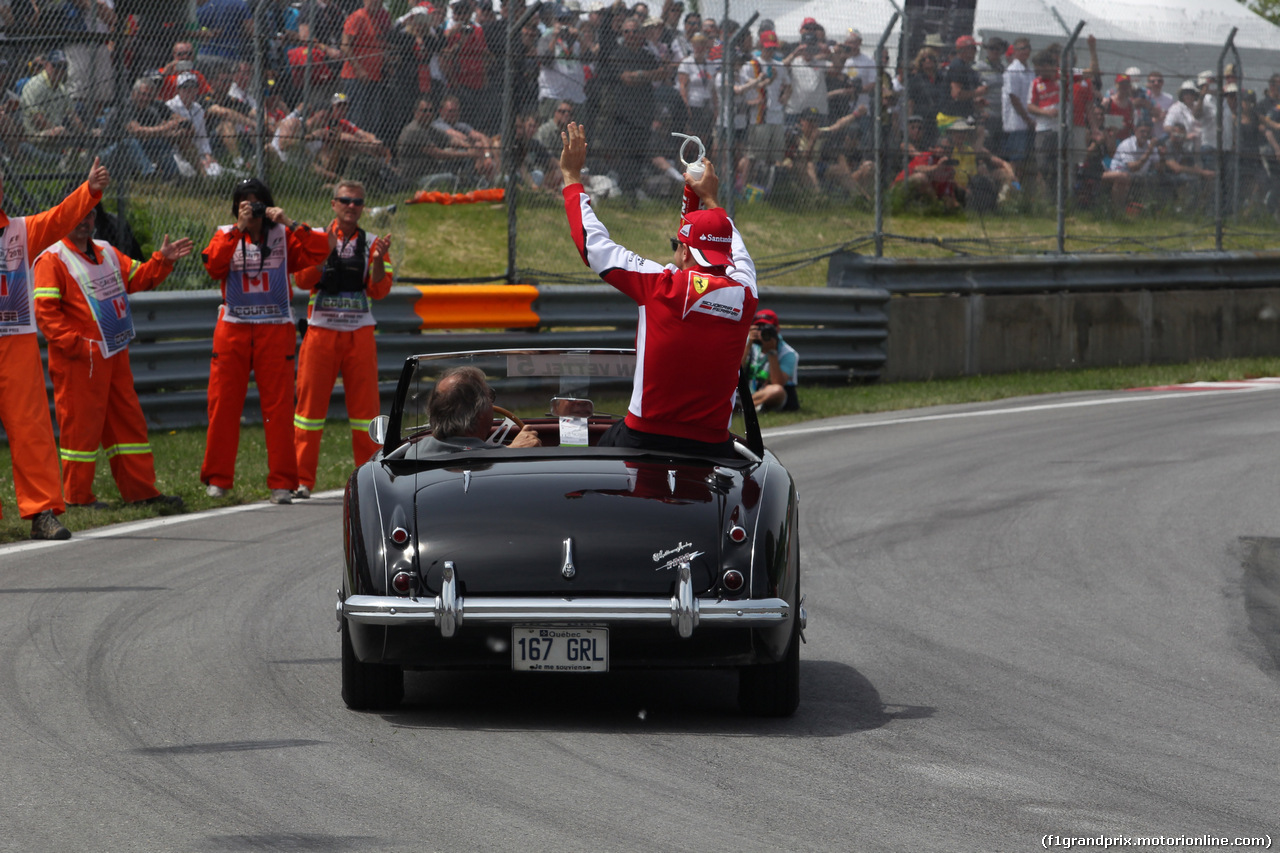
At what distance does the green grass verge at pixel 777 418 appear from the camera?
9.84 meters

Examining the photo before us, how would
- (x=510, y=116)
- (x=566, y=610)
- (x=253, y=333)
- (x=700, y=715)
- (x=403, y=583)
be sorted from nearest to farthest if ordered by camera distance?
(x=566, y=610) < (x=403, y=583) < (x=700, y=715) < (x=253, y=333) < (x=510, y=116)

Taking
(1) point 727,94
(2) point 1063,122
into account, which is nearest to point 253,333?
(1) point 727,94

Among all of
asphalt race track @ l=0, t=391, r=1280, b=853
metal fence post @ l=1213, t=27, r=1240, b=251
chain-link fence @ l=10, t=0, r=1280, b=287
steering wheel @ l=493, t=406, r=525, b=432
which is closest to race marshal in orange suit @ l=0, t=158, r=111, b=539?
asphalt race track @ l=0, t=391, r=1280, b=853

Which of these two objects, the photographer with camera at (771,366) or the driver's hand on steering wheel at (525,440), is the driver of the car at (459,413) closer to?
the driver's hand on steering wheel at (525,440)

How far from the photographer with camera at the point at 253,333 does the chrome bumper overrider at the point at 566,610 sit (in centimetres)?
548

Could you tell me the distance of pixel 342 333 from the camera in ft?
34.7

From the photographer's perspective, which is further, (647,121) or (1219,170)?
(1219,170)

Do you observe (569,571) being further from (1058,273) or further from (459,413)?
(1058,273)

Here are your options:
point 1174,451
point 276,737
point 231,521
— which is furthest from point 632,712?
point 1174,451

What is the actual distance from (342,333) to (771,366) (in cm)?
476

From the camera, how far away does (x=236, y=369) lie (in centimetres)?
1028

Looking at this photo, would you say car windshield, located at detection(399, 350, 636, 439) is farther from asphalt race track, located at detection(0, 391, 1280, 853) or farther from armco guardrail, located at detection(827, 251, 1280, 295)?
armco guardrail, located at detection(827, 251, 1280, 295)

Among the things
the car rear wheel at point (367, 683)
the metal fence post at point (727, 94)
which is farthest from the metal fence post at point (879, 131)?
the car rear wheel at point (367, 683)

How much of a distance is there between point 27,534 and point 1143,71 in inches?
547
